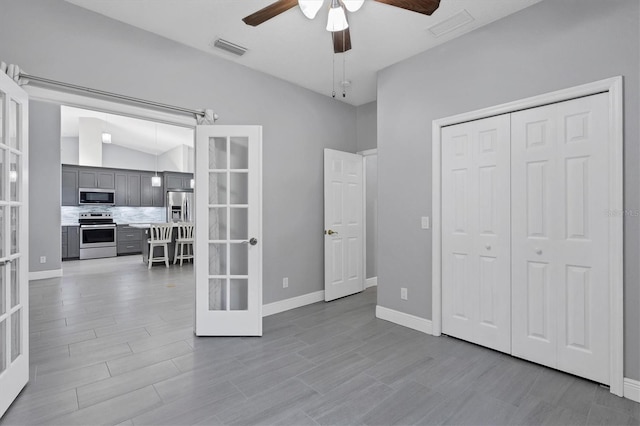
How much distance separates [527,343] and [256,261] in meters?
2.48

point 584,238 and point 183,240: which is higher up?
point 584,238

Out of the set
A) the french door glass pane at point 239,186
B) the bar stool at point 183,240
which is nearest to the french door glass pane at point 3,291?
the french door glass pane at point 239,186

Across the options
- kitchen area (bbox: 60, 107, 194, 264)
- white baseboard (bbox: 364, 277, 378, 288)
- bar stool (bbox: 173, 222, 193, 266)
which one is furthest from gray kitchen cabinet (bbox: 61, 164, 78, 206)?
white baseboard (bbox: 364, 277, 378, 288)

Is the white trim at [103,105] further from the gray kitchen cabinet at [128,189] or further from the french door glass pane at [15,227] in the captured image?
A: the gray kitchen cabinet at [128,189]

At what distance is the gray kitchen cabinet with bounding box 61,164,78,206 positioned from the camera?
8.06 m

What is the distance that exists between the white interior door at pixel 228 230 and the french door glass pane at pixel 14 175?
1.29 metres

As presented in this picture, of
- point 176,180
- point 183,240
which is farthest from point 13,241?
point 176,180

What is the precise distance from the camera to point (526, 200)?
2625 mm

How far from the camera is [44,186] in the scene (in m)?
5.84

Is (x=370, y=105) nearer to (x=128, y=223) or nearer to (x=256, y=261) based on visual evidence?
(x=256, y=261)

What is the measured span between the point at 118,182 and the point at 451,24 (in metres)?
9.14

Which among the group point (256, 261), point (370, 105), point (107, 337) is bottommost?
point (107, 337)

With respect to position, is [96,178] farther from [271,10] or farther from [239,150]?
[271,10]

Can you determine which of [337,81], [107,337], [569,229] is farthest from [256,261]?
[569,229]
